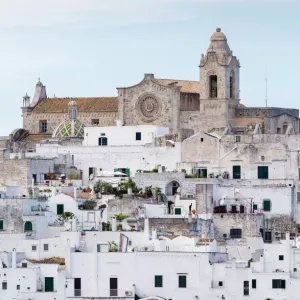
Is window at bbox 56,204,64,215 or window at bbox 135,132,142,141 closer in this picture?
window at bbox 56,204,64,215

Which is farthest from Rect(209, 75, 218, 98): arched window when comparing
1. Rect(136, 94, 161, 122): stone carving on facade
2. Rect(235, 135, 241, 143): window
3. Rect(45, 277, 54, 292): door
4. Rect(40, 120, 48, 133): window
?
Rect(45, 277, 54, 292): door

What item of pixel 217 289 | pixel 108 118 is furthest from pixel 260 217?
pixel 108 118

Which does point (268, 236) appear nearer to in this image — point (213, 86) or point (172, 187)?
point (172, 187)

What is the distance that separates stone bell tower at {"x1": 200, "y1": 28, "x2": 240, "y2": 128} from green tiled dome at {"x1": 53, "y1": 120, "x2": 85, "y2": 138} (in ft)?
19.0

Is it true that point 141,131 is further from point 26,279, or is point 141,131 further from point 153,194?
point 26,279

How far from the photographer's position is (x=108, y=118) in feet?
325

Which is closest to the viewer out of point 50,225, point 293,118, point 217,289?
point 217,289

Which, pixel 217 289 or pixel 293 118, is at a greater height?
pixel 293 118

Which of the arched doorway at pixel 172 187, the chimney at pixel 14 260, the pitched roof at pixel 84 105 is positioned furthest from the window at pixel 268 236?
the pitched roof at pixel 84 105

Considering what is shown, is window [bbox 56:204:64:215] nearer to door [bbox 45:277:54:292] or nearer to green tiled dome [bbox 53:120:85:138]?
door [bbox 45:277:54:292]

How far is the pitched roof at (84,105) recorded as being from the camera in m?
99.6

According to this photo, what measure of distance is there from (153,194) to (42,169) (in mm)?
6009

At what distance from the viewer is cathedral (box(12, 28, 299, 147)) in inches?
3807

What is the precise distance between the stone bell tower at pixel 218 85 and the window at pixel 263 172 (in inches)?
228
